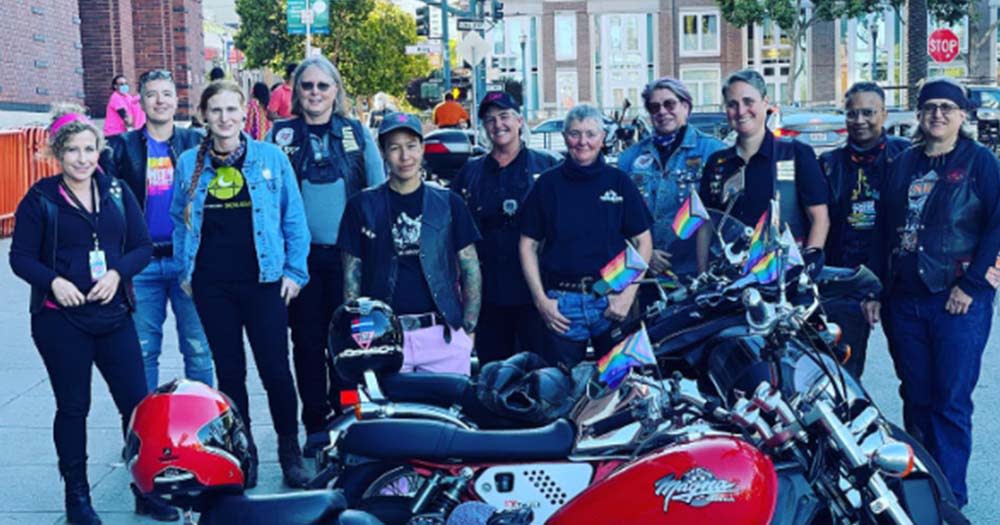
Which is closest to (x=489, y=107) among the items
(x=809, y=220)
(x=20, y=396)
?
(x=809, y=220)

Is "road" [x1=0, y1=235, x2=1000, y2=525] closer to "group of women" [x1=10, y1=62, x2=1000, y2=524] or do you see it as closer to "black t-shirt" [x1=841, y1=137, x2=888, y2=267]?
"group of women" [x1=10, y1=62, x2=1000, y2=524]

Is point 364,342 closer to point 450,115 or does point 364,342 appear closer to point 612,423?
point 612,423

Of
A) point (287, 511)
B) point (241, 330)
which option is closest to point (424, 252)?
point (241, 330)

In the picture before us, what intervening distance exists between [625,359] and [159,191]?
11.8ft

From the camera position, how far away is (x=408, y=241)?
20.3 ft

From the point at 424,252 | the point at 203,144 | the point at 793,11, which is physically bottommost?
the point at 424,252

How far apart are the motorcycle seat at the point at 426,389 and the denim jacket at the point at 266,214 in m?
1.65

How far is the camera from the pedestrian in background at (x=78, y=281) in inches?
229

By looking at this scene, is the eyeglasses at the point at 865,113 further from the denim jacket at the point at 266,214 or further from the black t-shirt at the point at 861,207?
the denim jacket at the point at 266,214

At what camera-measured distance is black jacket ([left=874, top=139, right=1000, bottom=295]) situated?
229 inches

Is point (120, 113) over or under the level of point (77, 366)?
over

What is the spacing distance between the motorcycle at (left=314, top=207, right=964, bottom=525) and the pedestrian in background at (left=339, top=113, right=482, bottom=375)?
1523 mm

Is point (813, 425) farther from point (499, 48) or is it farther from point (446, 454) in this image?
point (499, 48)

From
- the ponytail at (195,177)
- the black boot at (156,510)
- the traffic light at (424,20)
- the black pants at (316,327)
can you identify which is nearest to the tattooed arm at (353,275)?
the black pants at (316,327)
